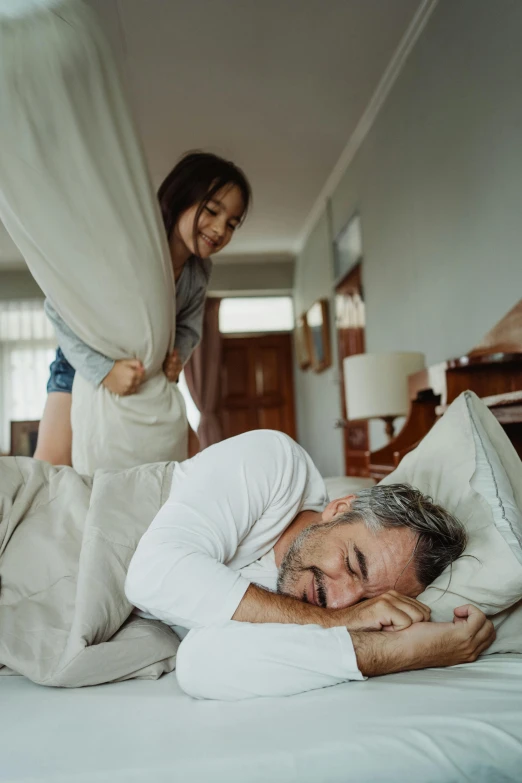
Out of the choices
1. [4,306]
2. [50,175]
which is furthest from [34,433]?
[50,175]

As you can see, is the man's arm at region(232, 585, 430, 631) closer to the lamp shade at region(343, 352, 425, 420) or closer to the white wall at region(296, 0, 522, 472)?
the white wall at region(296, 0, 522, 472)

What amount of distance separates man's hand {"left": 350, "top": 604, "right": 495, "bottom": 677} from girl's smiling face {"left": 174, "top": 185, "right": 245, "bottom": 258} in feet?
3.88

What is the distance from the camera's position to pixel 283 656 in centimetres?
103

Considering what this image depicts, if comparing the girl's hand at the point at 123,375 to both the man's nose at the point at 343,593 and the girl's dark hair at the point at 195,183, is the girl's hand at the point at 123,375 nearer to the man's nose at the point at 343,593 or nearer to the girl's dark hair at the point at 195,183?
the girl's dark hair at the point at 195,183

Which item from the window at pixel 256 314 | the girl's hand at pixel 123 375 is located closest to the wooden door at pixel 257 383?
the window at pixel 256 314

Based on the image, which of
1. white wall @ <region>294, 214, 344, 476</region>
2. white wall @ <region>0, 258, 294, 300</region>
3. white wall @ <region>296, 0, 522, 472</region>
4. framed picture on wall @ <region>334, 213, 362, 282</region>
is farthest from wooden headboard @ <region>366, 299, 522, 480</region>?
white wall @ <region>0, 258, 294, 300</region>

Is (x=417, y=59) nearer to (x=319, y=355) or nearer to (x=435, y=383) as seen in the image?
(x=435, y=383)

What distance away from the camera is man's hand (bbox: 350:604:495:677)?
1.07 meters

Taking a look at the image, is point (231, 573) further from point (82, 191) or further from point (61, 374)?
point (61, 374)

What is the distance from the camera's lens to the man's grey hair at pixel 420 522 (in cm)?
124

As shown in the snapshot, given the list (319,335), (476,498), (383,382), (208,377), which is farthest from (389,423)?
(208,377)

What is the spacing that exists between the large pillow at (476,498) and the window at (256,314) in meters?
6.12

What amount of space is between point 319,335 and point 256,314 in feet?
5.10

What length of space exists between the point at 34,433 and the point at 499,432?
442 cm
